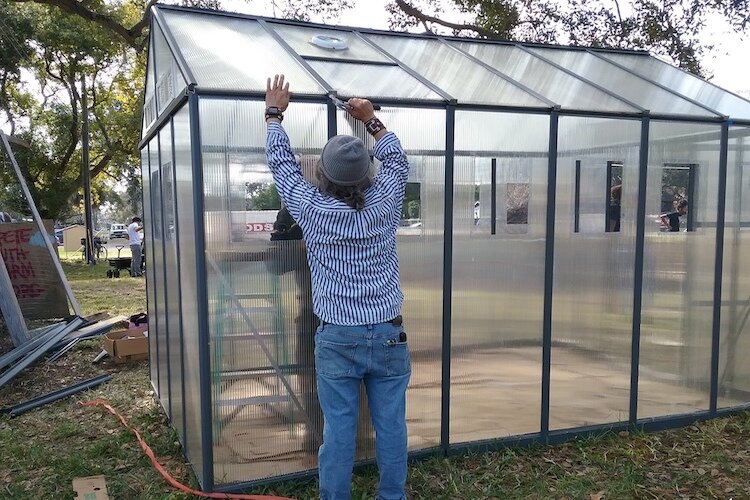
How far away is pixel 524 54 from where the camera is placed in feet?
18.2

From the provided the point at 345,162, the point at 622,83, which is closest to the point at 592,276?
the point at 622,83

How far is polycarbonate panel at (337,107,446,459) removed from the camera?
401cm

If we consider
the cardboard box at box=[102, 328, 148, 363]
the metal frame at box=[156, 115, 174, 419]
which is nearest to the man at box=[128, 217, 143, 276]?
the cardboard box at box=[102, 328, 148, 363]

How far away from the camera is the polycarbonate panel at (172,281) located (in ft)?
13.8

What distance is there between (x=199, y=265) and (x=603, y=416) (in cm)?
323

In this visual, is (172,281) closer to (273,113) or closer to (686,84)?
(273,113)

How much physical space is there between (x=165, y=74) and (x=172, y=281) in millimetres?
1522

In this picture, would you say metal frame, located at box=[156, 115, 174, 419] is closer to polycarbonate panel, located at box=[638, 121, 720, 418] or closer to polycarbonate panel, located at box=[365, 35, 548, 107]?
polycarbonate panel, located at box=[365, 35, 548, 107]

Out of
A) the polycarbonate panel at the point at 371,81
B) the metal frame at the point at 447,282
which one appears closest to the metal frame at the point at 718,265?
the metal frame at the point at 447,282

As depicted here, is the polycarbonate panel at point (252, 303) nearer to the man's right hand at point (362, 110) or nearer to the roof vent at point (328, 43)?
the man's right hand at point (362, 110)

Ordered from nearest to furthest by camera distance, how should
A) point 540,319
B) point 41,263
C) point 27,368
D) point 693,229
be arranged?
point 540,319, point 693,229, point 27,368, point 41,263

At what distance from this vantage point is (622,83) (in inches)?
205

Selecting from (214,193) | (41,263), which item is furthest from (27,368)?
(214,193)

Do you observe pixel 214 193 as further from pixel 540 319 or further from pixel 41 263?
pixel 41 263
